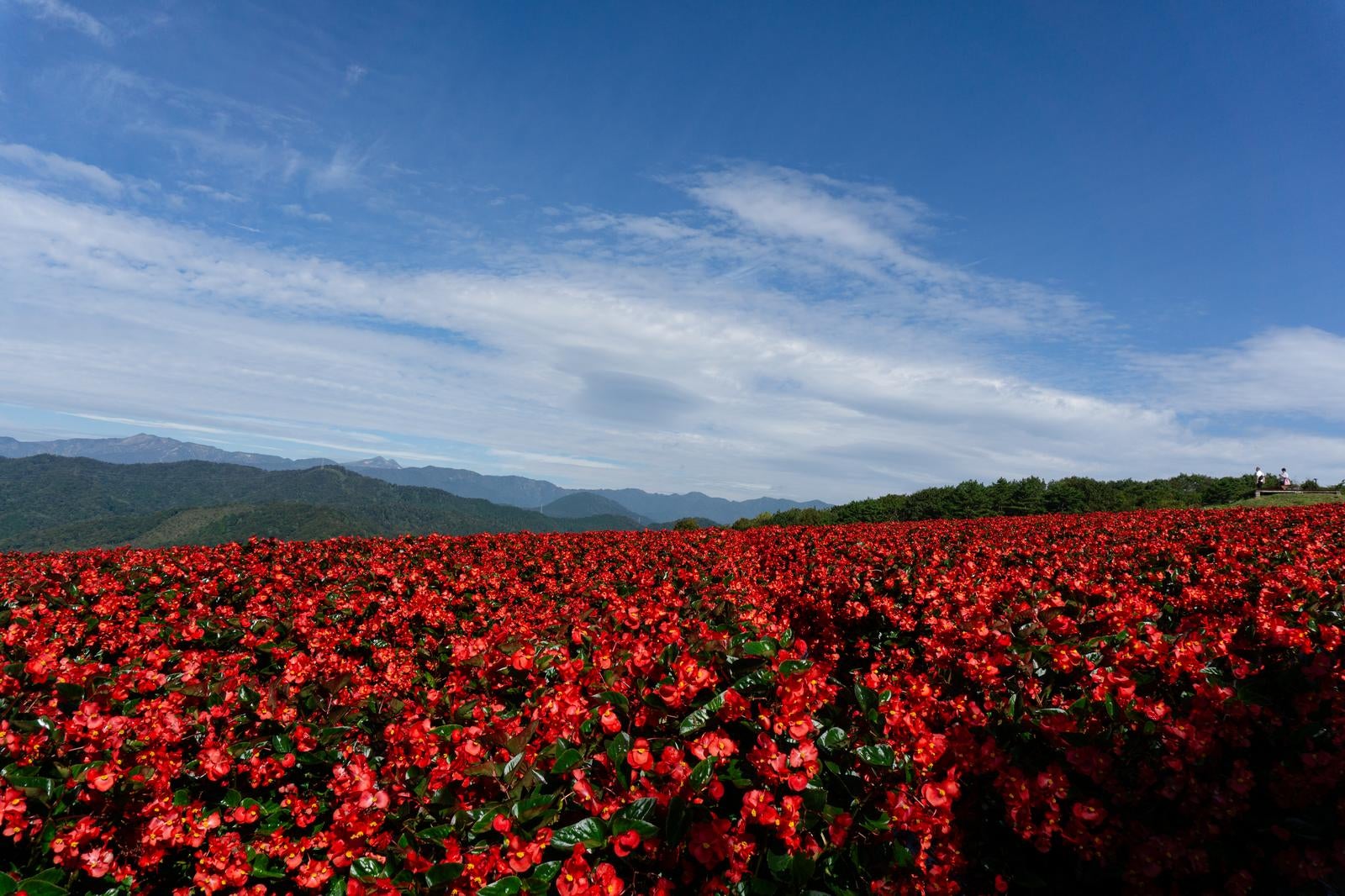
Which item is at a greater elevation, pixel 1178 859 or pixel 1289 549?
pixel 1289 549

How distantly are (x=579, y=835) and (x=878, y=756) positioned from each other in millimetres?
1127

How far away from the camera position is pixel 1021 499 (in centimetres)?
3438

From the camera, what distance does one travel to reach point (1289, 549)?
6734 mm

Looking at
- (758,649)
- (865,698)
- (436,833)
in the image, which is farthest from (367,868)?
(865,698)

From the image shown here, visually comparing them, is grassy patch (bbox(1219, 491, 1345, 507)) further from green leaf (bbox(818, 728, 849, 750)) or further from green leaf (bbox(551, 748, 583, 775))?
green leaf (bbox(551, 748, 583, 775))

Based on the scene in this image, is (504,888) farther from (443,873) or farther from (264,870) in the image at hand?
(264,870)

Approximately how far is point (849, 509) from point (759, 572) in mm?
30449

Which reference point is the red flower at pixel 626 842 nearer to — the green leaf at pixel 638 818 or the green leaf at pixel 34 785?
the green leaf at pixel 638 818

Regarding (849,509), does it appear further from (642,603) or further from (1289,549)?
(642,603)

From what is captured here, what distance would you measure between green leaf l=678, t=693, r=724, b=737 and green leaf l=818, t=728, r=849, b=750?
42cm

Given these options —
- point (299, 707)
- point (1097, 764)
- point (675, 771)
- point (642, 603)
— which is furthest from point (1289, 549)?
point (299, 707)

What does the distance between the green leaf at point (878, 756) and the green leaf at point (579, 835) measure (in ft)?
3.29

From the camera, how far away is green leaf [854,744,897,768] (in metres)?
2.27

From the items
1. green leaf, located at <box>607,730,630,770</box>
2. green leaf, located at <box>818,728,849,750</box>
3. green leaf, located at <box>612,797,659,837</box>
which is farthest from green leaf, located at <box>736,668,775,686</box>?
green leaf, located at <box>612,797,659,837</box>
